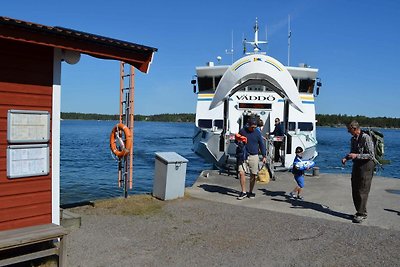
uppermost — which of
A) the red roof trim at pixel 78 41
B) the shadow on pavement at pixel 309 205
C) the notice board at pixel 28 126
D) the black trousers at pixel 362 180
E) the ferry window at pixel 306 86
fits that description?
the ferry window at pixel 306 86

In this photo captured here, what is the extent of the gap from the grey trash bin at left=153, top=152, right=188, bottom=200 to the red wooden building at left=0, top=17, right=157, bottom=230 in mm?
3450

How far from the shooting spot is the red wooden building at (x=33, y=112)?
476 cm

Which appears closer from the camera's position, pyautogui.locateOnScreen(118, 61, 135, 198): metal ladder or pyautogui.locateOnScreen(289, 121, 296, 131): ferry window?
pyautogui.locateOnScreen(118, 61, 135, 198): metal ladder

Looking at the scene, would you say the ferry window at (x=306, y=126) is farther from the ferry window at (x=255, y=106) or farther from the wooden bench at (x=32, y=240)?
the wooden bench at (x=32, y=240)

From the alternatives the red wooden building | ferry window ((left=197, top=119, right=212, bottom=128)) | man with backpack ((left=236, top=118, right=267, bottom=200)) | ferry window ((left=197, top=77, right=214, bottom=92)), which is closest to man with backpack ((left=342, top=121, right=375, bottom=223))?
man with backpack ((left=236, top=118, right=267, bottom=200))

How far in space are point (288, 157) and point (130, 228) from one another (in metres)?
9.24

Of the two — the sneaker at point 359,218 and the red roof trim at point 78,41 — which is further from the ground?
the red roof trim at point 78,41

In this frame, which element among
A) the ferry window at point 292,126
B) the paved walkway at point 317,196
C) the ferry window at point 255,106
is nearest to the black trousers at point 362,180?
the paved walkway at point 317,196

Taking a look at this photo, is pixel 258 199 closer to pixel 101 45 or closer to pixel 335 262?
pixel 335 262

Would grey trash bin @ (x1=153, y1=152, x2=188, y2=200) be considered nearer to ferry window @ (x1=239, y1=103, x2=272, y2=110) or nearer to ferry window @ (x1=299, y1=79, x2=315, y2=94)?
ferry window @ (x1=239, y1=103, x2=272, y2=110)

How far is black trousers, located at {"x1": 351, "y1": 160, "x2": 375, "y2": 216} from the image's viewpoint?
7.20 meters

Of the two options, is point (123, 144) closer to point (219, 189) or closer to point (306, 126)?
point (219, 189)

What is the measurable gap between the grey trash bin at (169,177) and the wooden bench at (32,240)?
12.5ft

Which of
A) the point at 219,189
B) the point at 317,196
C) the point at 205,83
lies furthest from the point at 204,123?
the point at 317,196
